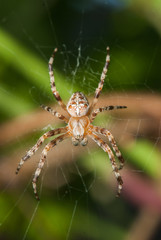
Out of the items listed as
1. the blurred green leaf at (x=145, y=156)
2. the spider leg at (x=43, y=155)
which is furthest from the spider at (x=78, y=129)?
the blurred green leaf at (x=145, y=156)

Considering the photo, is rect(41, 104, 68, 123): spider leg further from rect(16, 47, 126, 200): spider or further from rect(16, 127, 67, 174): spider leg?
rect(16, 127, 67, 174): spider leg

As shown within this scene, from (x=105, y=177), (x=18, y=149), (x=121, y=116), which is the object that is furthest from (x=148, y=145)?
(x=18, y=149)

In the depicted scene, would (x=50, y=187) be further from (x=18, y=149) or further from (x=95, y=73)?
(x=95, y=73)

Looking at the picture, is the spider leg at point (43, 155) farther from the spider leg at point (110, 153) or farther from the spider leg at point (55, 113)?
the spider leg at point (110, 153)

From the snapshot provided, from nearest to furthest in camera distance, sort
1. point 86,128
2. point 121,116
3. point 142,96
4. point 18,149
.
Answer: point 142,96, point 121,116, point 18,149, point 86,128

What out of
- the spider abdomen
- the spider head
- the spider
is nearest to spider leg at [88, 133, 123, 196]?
the spider

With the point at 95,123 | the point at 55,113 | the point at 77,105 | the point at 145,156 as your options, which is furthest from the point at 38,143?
the point at 145,156

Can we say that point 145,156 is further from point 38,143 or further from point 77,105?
point 38,143
